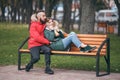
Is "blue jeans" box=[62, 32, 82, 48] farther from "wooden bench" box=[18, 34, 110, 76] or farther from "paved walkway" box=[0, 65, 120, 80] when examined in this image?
"paved walkway" box=[0, 65, 120, 80]

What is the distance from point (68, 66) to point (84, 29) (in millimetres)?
4784

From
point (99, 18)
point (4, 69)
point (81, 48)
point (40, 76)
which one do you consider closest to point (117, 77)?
point (81, 48)

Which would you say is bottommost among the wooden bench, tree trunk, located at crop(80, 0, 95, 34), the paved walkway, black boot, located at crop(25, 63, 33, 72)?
the paved walkway

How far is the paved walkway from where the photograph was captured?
394 inches

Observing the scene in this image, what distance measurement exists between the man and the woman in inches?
7.3

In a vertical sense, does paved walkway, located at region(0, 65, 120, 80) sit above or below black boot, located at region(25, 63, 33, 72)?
below

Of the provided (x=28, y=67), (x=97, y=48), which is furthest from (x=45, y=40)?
(x=97, y=48)

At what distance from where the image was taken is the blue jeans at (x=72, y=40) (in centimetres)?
1069

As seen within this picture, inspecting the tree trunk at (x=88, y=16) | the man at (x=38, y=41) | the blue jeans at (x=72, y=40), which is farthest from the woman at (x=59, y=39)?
the tree trunk at (x=88, y=16)

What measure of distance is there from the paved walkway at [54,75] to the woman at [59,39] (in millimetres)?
619

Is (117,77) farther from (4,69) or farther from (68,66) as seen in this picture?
(4,69)

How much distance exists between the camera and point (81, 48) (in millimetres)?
10672

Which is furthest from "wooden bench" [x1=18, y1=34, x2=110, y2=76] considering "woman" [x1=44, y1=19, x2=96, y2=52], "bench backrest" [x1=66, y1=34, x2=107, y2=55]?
"woman" [x1=44, y1=19, x2=96, y2=52]

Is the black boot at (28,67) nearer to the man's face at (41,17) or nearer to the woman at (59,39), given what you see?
the woman at (59,39)
